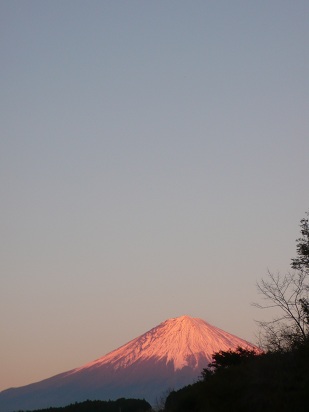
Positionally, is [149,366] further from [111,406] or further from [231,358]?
[231,358]

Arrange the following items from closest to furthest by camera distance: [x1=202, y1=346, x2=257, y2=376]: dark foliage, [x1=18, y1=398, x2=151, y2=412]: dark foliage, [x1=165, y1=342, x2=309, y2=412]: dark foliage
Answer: [x1=165, y1=342, x2=309, y2=412]: dark foliage → [x1=202, y1=346, x2=257, y2=376]: dark foliage → [x1=18, y1=398, x2=151, y2=412]: dark foliage

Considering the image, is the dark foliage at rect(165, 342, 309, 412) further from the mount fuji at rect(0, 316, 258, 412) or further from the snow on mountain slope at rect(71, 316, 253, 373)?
the snow on mountain slope at rect(71, 316, 253, 373)

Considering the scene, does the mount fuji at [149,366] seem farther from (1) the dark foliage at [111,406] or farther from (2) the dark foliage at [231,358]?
(2) the dark foliage at [231,358]

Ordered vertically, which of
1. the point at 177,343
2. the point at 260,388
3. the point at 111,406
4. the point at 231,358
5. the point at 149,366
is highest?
the point at 177,343

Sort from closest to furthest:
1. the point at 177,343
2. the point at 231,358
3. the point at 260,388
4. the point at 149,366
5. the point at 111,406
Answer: the point at 260,388 → the point at 231,358 → the point at 111,406 → the point at 149,366 → the point at 177,343

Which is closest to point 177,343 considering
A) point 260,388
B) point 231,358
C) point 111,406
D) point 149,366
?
point 149,366

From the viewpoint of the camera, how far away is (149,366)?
527 feet

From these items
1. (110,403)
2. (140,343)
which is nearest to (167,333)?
(140,343)

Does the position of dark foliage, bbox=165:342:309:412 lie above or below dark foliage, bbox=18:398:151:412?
below

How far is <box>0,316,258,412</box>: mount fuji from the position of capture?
504ft

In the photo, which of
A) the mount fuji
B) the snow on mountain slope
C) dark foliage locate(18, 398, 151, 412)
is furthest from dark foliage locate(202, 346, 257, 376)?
the snow on mountain slope

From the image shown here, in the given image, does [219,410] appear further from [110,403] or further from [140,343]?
[140,343]

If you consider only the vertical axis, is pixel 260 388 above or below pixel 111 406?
below

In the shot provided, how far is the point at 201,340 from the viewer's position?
167 metres
